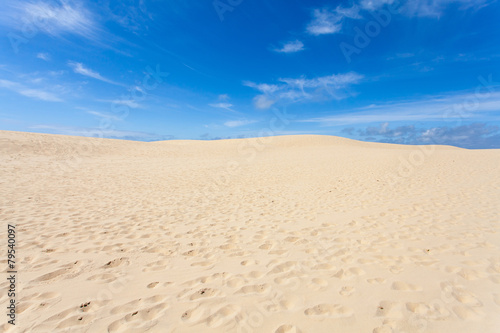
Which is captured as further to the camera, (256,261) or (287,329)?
(256,261)

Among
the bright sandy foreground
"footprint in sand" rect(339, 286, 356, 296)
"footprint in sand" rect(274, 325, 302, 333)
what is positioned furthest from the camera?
"footprint in sand" rect(339, 286, 356, 296)

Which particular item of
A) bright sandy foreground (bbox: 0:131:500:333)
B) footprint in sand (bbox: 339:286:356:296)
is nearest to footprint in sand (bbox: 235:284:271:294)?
bright sandy foreground (bbox: 0:131:500:333)

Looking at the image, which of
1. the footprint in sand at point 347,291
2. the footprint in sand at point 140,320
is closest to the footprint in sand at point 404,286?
the footprint in sand at point 347,291

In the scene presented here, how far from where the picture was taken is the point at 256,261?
423cm

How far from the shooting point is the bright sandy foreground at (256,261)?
2.77 meters

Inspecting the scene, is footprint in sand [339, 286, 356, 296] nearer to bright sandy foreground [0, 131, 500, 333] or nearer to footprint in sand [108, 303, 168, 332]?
bright sandy foreground [0, 131, 500, 333]

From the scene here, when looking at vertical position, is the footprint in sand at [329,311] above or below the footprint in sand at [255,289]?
below

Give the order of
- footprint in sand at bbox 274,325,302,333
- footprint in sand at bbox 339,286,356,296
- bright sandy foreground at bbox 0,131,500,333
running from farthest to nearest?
footprint in sand at bbox 339,286,356,296 < bright sandy foreground at bbox 0,131,500,333 < footprint in sand at bbox 274,325,302,333

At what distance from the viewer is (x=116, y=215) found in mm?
6820

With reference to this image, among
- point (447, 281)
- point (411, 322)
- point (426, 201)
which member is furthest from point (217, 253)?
point (426, 201)

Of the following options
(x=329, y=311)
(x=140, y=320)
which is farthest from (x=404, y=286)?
(x=140, y=320)

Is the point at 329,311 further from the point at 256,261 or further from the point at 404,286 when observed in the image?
the point at 256,261

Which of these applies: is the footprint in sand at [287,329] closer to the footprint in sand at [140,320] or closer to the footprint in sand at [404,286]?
the footprint in sand at [140,320]

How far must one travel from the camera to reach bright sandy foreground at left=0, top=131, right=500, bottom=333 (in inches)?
109
